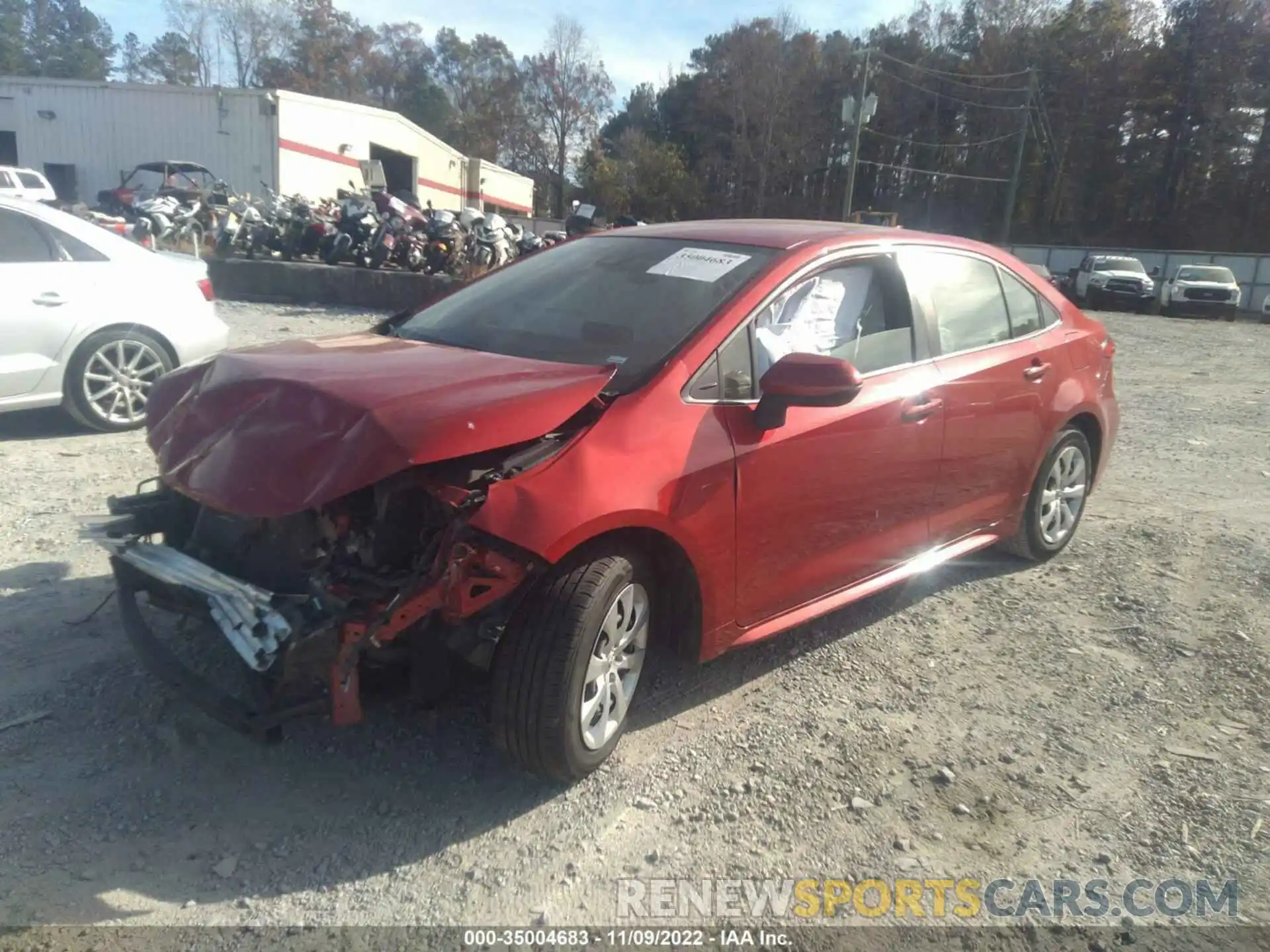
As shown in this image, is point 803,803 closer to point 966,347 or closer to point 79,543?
point 966,347

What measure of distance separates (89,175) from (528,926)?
3484 centimetres

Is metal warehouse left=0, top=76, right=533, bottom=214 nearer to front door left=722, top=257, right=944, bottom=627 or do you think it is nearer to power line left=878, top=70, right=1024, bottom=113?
front door left=722, top=257, right=944, bottom=627

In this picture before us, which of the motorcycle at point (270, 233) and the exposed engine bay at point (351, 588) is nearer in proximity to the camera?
the exposed engine bay at point (351, 588)

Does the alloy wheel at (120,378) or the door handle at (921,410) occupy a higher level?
the door handle at (921,410)

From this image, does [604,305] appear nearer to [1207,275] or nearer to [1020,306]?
[1020,306]

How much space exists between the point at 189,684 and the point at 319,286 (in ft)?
37.7

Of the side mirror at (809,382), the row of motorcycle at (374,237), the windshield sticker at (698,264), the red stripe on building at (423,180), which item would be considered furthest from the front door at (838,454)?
the red stripe on building at (423,180)

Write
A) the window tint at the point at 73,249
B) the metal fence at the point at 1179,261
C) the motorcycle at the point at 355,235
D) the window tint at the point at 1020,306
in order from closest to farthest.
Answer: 1. the window tint at the point at 1020,306
2. the window tint at the point at 73,249
3. the motorcycle at the point at 355,235
4. the metal fence at the point at 1179,261

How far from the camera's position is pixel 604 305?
350cm

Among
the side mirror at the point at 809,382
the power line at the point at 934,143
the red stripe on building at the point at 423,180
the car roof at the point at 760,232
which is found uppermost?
the power line at the point at 934,143

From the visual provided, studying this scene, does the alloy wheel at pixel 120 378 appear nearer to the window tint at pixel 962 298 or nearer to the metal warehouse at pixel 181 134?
the window tint at pixel 962 298

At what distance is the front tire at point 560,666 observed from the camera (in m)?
2.64

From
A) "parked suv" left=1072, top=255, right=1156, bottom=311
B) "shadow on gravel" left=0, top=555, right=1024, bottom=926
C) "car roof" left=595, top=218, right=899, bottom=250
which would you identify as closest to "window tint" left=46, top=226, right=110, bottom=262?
"shadow on gravel" left=0, top=555, right=1024, bottom=926

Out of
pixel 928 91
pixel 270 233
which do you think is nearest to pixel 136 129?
pixel 270 233
